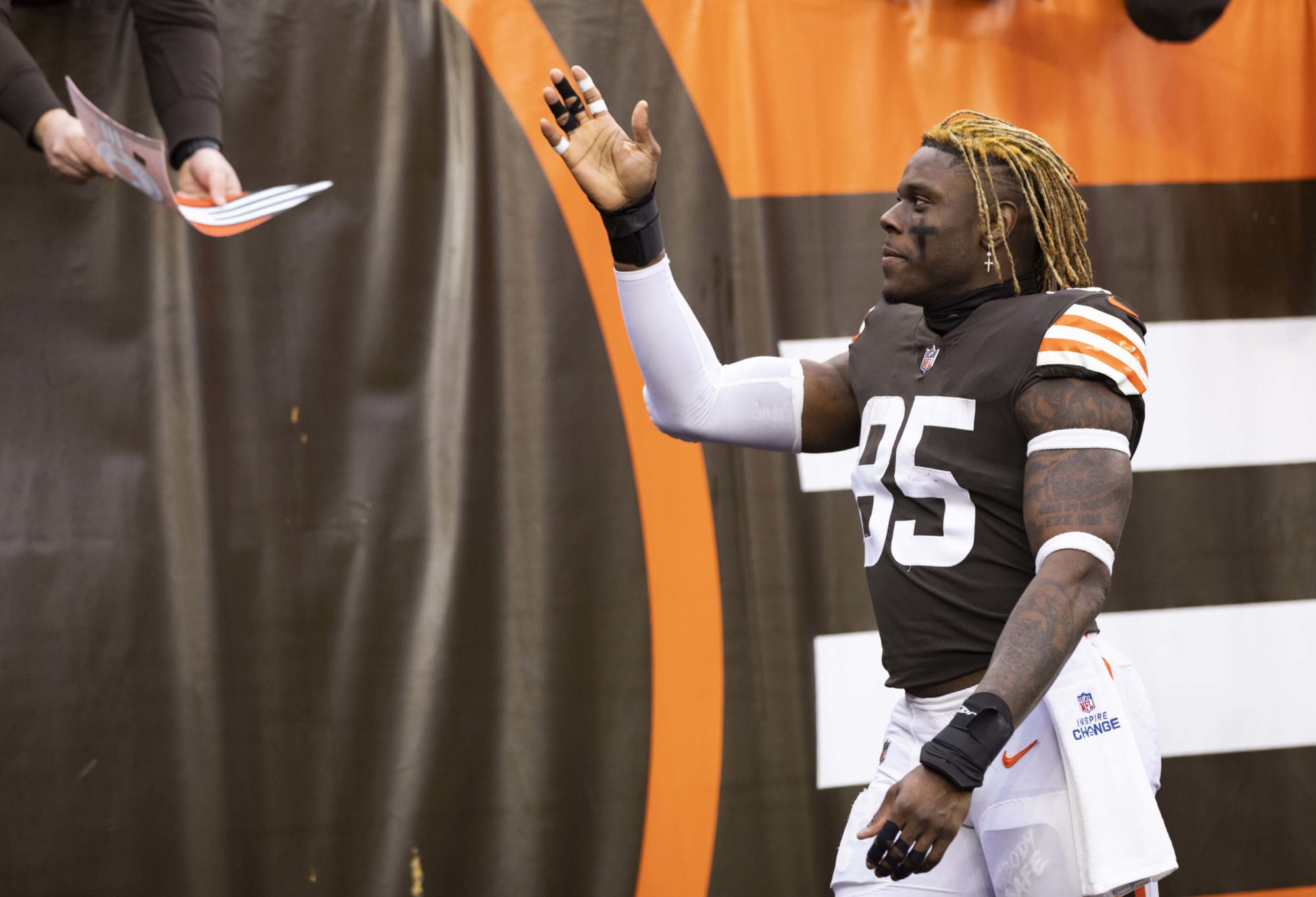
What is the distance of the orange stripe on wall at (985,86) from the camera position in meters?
2.83

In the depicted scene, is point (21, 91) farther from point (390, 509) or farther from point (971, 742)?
point (971, 742)

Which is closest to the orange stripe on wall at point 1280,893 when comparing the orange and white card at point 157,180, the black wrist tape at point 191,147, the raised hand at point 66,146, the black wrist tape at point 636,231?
the black wrist tape at point 636,231

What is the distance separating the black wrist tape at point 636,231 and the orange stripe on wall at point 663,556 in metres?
0.95

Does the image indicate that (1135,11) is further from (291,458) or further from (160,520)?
(160,520)

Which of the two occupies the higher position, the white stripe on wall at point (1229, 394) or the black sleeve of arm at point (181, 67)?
the black sleeve of arm at point (181, 67)

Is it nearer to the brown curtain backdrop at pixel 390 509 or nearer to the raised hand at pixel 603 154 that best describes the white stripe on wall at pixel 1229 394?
the brown curtain backdrop at pixel 390 509

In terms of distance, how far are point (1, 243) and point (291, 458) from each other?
2.62 ft

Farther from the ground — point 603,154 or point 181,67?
point 181,67

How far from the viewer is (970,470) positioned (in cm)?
161

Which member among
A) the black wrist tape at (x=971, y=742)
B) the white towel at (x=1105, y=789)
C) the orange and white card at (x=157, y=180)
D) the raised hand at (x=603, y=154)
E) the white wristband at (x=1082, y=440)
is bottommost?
the white towel at (x=1105, y=789)

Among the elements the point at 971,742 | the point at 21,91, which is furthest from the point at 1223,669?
the point at 21,91

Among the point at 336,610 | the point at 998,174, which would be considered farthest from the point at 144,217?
the point at 998,174

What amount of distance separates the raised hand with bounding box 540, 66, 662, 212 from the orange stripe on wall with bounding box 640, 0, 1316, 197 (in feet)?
3.51

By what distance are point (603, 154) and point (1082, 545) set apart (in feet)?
A: 2.97
